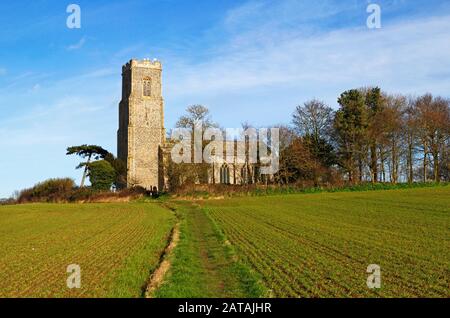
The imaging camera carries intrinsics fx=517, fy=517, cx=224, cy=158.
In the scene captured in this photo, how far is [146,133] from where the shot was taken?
259 ft

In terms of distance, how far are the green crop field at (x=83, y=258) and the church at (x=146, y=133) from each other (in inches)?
1872

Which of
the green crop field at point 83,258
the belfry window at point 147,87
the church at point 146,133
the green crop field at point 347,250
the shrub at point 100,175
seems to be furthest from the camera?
the belfry window at point 147,87

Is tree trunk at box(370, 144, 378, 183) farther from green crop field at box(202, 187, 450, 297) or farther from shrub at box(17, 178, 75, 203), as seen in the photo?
shrub at box(17, 178, 75, 203)

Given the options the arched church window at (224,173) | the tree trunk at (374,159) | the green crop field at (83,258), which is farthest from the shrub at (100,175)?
the green crop field at (83,258)

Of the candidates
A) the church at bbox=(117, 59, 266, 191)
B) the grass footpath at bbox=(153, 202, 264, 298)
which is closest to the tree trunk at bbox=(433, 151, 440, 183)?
the church at bbox=(117, 59, 266, 191)

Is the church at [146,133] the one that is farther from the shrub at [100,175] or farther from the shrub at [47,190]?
the shrub at [47,190]

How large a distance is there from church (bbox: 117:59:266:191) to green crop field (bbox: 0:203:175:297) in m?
47.6

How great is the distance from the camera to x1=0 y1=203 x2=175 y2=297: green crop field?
1162cm

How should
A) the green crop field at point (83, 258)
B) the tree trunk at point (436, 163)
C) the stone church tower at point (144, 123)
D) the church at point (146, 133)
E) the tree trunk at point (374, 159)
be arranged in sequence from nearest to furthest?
the green crop field at point (83, 258), the tree trunk at point (436, 163), the tree trunk at point (374, 159), the church at point (146, 133), the stone church tower at point (144, 123)

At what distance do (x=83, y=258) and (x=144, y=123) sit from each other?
6355 cm

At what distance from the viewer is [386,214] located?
102ft

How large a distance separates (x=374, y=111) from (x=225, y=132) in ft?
69.3

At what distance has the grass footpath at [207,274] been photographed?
37.4ft
